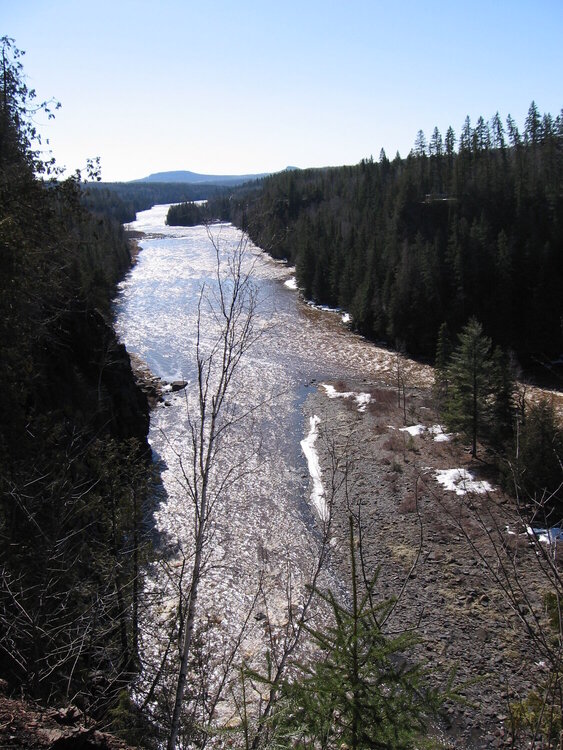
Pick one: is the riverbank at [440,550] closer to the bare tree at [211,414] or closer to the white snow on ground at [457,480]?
the white snow on ground at [457,480]

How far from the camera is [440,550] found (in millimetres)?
17453

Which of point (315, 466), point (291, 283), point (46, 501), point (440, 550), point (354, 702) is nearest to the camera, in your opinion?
point (354, 702)

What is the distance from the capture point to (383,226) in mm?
62281

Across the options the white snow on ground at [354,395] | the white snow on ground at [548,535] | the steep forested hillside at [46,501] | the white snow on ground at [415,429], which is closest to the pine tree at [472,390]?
the white snow on ground at [415,429]

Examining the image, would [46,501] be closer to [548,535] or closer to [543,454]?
[548,535]

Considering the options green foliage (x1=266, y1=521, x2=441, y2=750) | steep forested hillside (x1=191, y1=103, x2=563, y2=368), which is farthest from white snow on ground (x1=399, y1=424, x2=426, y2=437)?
green foliage (x1=266, y1=521, x2=441, y2=750)

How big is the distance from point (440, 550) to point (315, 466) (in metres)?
7.43

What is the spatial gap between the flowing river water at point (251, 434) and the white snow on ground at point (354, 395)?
5.06 ft

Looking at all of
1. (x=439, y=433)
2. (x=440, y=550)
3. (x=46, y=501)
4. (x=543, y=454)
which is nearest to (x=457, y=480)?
(x=543, y=454)

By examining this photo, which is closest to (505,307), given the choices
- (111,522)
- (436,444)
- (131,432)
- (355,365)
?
(355,365)

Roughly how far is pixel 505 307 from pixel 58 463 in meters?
41.5

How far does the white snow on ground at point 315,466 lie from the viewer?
796 inches

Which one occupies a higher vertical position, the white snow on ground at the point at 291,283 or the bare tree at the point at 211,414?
the bare tree at the point at 211,414

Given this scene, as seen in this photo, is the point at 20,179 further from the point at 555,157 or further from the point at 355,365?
the point at 555,157
